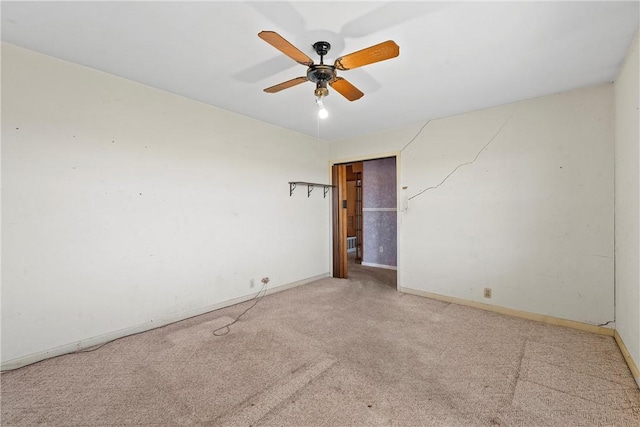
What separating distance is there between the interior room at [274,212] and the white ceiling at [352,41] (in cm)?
2

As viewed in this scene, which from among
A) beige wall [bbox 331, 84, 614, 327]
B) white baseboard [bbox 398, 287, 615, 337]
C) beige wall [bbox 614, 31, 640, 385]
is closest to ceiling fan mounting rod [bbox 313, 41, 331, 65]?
beige wall [bbox 614, 31, 640, 385]

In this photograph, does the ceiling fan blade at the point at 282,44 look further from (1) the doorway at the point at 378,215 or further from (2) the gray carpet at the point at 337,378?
(1) the doorway at the point at 378,215

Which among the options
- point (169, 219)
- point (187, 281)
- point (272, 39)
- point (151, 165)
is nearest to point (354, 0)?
point (272, 39)

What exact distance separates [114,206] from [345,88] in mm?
2234

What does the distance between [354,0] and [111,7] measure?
1.42 meters

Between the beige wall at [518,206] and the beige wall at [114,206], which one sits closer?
the beige wall at [114,206]

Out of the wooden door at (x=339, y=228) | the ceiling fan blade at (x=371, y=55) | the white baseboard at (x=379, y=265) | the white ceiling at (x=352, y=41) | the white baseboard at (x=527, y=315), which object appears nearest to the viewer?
the ceiling fan blade at (x=371, y=55)

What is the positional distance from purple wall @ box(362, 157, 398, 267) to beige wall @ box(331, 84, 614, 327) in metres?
1.61

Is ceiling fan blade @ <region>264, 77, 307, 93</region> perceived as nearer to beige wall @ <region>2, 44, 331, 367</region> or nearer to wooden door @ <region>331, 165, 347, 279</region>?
beige wall @ <region>2, 44, 331, 367</region>

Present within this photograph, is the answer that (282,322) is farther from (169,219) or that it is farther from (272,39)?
(272,39)

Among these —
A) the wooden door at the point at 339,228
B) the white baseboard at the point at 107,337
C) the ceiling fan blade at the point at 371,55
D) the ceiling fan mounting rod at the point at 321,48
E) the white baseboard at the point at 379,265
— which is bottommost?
the white baseboard at the point at 379,265

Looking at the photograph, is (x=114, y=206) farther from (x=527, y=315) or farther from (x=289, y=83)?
(x=527, y=315)

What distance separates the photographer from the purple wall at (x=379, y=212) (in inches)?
215

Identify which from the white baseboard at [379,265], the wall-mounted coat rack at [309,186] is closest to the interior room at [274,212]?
the wall-mounted coat rack at [309,186]
